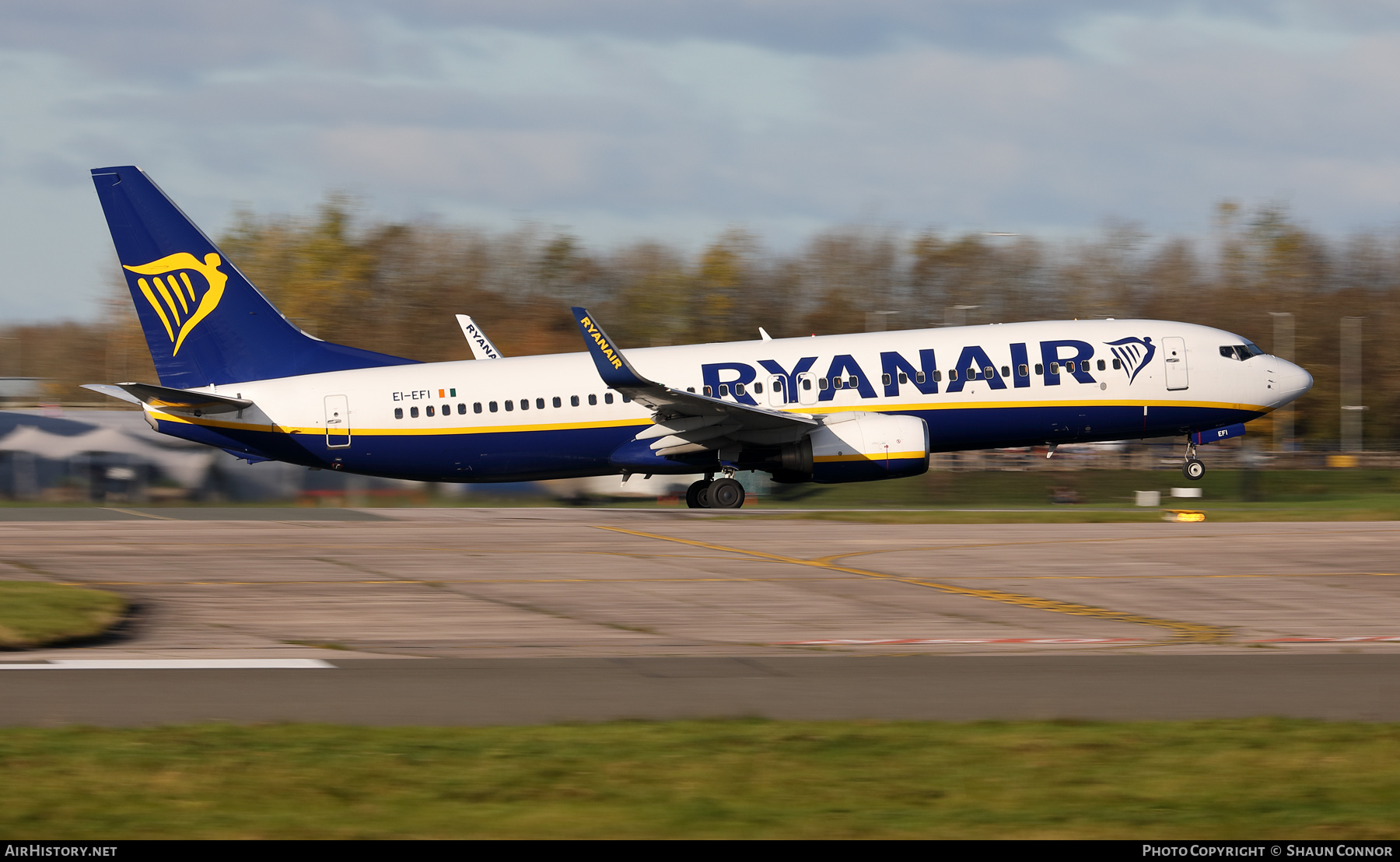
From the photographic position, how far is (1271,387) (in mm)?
35125

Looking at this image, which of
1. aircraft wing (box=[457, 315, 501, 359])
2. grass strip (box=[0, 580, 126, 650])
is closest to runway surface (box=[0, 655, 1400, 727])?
grass strip (box=[0, 580, 126, 650])

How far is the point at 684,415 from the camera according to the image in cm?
3297

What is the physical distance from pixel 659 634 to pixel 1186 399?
2269 centimetres

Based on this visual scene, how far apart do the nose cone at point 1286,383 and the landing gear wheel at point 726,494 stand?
43.6ft

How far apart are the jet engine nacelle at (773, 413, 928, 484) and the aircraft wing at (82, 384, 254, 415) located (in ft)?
41.8

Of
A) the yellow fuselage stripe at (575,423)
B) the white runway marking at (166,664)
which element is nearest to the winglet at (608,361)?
the yellow fuselage stripe at (575,423)

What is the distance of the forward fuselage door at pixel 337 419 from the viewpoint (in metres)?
33.7

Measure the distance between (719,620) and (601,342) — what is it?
1565 cm

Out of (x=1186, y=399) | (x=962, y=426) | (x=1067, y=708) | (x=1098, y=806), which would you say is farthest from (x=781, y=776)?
(x=1186, y=399)

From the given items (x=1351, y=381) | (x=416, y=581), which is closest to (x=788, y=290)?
(x=1351, y=381)

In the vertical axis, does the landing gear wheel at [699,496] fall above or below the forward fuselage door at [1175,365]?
below

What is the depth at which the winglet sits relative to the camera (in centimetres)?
3105

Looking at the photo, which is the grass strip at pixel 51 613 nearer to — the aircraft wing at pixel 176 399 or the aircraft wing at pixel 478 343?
the aircraft wing at pixel 176 399

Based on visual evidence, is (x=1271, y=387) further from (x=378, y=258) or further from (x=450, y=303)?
(x=378, y=258)
